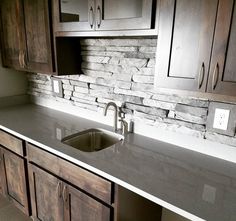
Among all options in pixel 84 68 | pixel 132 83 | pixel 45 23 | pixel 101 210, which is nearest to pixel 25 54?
pixel 45 23

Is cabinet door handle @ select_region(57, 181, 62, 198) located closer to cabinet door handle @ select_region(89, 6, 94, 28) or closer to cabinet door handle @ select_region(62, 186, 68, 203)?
cabinet door handle @ select_region(62, 186, 68, 203)

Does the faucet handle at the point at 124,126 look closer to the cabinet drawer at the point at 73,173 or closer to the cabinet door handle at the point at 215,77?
the cabinet drawer at the point at 73,173

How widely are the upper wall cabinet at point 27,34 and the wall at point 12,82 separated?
1.03 ft

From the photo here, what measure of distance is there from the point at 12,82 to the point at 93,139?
50.4 inches

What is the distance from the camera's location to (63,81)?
219cm

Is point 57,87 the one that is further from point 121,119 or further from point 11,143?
point 121,119

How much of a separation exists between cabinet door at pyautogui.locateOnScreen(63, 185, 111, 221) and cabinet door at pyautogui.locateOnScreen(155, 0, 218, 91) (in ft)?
2.69

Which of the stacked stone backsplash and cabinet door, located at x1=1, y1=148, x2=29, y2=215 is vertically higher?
the stacked stone backsplash

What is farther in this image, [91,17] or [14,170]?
[14,170]

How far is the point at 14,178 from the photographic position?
1.89 metres

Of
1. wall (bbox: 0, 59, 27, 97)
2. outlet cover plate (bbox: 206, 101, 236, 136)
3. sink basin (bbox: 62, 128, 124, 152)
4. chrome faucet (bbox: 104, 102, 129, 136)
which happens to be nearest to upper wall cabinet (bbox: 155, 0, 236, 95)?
outlet cover plate (bbox: 206, 101, 236, 136)

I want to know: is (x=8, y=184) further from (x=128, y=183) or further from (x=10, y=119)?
(x=128, y=183)

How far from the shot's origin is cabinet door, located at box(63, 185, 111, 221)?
1269mm

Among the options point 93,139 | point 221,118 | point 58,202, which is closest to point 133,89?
point 93,139
